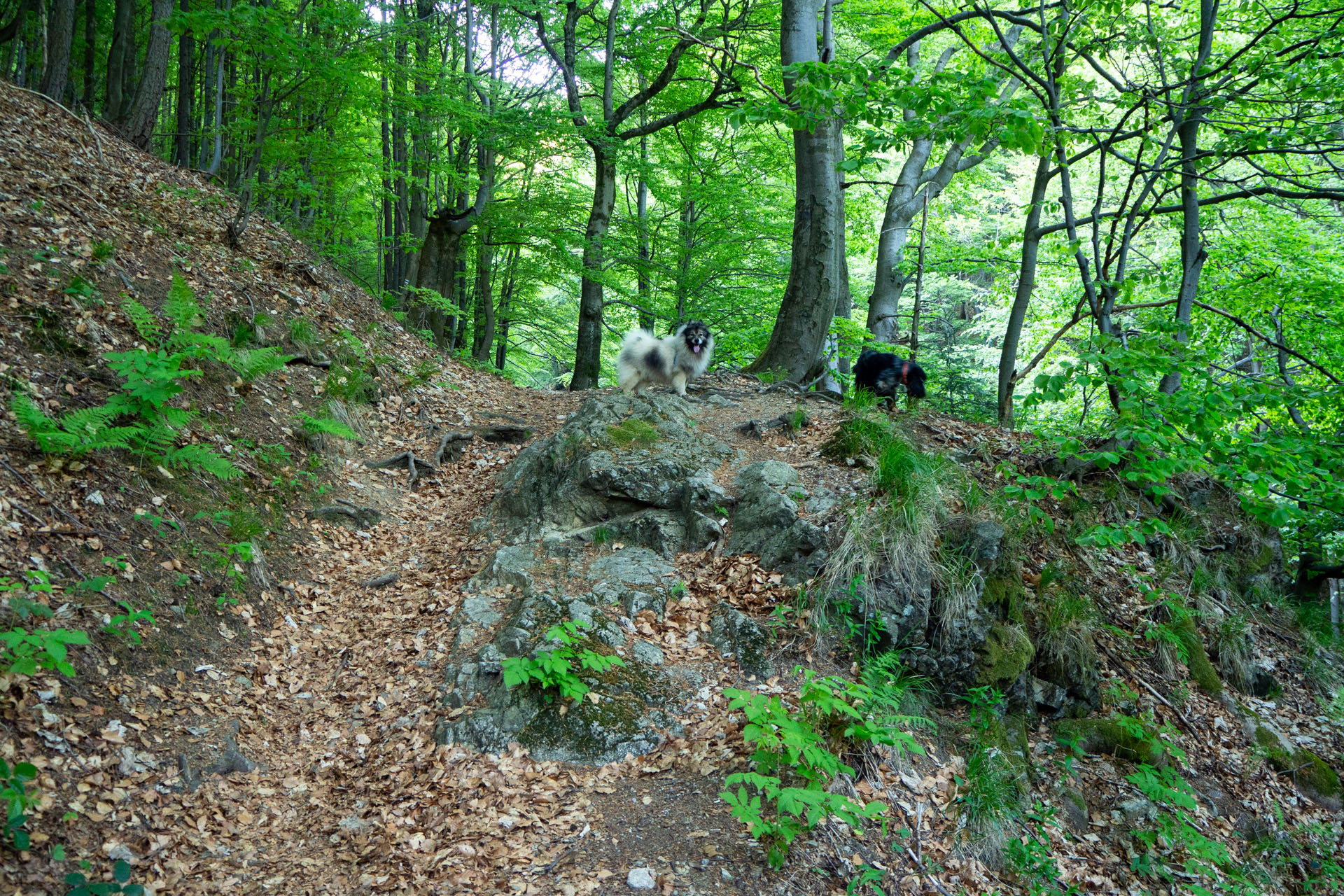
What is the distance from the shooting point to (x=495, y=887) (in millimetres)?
→ 3139

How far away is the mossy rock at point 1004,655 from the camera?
187 inches

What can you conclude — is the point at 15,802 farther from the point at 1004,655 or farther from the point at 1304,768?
the point at 1304,768

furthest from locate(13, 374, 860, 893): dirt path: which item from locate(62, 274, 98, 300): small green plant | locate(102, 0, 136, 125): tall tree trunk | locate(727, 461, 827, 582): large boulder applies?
locate(102, 0, 136, 125): tall tree trunk

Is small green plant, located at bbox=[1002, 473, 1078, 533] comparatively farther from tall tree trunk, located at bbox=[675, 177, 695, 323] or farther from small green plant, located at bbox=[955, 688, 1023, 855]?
tall tree trunk, located at bbox=[675, 177, 695, 323]

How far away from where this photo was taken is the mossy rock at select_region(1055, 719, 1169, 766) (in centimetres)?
494

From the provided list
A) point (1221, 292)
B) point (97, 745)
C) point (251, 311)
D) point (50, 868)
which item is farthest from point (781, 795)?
point (1221, 292)

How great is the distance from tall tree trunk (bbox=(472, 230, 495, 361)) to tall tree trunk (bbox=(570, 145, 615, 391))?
12.6 feet

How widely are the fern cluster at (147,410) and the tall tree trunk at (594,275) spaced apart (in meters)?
6.33

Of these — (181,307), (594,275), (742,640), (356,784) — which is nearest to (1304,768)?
(742,640)

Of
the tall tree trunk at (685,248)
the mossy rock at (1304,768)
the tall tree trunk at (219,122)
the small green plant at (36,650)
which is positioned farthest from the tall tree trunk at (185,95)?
the mossy rock at (1304,768)

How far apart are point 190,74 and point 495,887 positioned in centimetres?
1341

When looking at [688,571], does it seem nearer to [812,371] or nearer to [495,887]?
[495,887]

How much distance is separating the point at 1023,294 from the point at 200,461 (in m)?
7.86

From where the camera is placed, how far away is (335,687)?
444 centimetres
